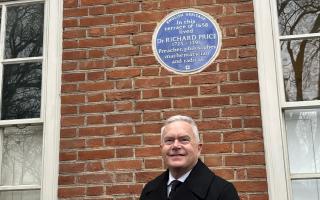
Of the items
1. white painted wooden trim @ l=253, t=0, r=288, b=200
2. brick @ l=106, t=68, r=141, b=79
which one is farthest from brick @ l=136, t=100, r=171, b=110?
white painted wooden trim @ l=253, t=0, r=288, b=200

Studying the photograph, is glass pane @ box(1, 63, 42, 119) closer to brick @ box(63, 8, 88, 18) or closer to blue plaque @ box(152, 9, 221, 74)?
brick @ box(63, 8, 88, 18)

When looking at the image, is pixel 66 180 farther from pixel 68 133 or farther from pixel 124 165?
pixel 124 165

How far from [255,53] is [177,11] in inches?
27.2

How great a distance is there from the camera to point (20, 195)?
346cm

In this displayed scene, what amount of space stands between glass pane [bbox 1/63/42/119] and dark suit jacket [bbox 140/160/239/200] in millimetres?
1550

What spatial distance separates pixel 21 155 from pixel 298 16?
240 centimetres

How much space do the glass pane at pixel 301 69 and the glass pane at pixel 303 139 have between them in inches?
4.9

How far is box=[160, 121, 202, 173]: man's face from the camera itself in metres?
2.42

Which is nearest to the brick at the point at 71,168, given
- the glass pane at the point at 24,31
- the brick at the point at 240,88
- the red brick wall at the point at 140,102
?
the red brick wall at the point at 140,102

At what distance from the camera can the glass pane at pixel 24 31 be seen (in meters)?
3.77

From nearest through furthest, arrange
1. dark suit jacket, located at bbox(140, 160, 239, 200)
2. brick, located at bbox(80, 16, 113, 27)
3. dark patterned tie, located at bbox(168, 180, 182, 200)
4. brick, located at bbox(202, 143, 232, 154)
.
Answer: dark suit jacket, located at bbox(140, 160, 239, 200) → dark patterned tie, located at bbox(168, 180, 182, 200) → brick, located at bbox(202, 143, 232, 154) → brick, located at bbox(80, 16, 113, 27)

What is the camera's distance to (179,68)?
134 inches

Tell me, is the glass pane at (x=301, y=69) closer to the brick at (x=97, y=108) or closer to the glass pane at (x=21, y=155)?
the brick at (x=97, y=108)

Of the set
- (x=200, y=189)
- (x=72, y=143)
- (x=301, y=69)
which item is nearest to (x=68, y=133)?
(x=72, y=143)
